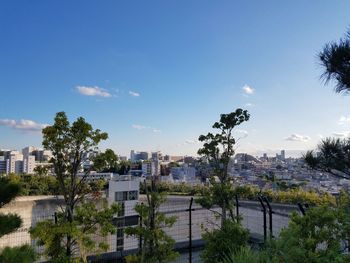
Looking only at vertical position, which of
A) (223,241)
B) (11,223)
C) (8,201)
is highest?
(8,201)

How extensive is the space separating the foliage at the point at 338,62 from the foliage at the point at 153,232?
2672 mm

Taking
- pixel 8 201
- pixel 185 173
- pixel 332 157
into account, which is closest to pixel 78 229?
pixel 8 201

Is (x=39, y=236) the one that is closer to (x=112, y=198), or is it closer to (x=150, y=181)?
(x=150, y=181)

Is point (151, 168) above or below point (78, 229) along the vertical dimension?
above

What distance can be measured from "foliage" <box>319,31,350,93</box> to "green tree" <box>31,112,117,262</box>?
286 centimetres

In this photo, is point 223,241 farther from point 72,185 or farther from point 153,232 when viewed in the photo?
point 72,185

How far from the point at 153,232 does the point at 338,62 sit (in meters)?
3.11

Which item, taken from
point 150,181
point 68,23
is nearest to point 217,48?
point 68,23

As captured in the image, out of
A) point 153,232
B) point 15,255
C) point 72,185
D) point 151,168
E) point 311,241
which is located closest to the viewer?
point 15,255

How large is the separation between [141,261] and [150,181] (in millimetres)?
1060

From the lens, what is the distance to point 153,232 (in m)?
3.85

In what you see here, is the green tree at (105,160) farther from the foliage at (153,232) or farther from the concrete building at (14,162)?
the concrete building at (14,162)

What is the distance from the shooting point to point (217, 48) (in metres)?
7.77

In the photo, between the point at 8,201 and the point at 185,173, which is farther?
the point at 185,173
